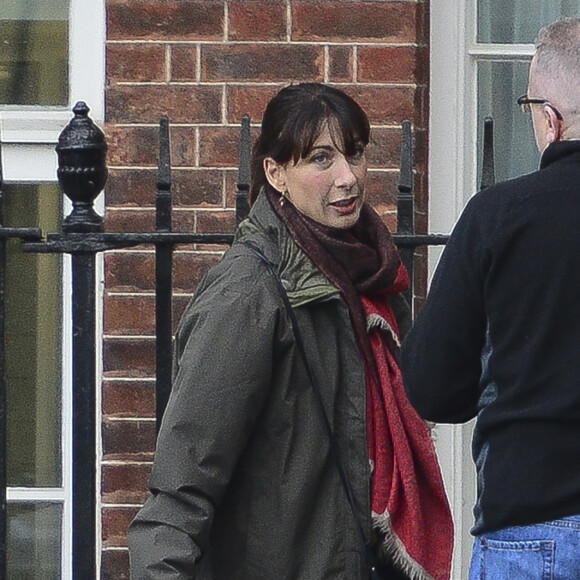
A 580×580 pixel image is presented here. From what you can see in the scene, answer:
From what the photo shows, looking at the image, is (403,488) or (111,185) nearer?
(403,488)

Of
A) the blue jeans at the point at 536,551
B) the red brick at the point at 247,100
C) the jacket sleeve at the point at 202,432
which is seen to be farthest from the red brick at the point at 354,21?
the blue jeans at the point at 536,551

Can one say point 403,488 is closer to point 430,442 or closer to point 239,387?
point 430,442

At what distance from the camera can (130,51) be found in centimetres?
416

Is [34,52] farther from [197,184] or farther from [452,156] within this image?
[452,156]

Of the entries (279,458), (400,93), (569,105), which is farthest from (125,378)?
(569,105)

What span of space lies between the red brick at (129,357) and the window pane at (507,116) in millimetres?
1094

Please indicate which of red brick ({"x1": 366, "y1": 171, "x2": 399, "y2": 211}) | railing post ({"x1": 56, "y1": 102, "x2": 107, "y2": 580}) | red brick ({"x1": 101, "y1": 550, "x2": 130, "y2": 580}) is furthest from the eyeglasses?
red brick ({"x1": 101, "y1": 550, "x2": 130, "y2": 580})

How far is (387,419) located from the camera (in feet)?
9.86

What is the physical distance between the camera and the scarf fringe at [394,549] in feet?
9.71

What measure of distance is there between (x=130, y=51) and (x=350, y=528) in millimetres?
1715

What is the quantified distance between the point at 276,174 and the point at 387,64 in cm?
110

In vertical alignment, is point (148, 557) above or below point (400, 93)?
below

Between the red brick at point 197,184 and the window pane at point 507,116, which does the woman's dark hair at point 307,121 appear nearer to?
the red brick at point 197,184

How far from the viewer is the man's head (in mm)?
2727
